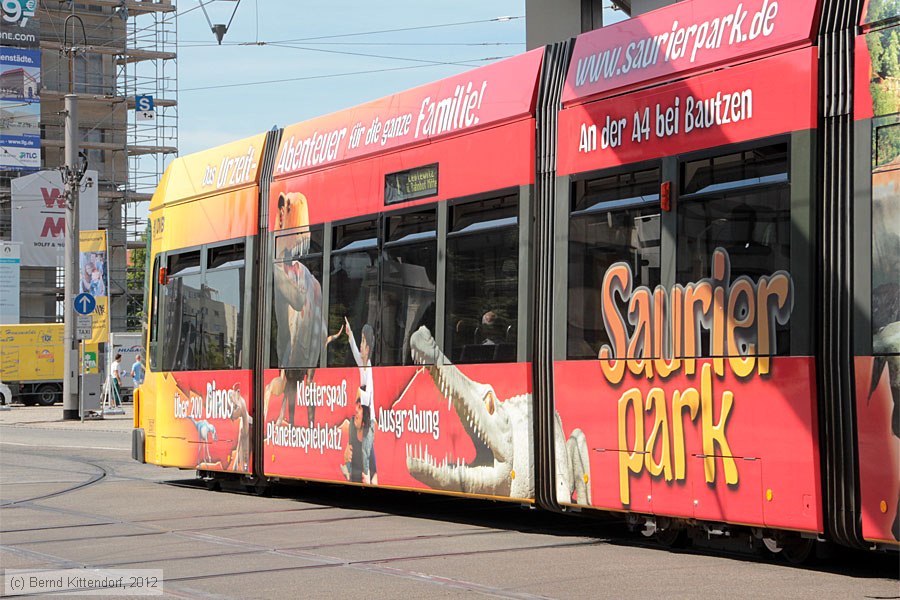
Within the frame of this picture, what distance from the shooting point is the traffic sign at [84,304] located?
105 feet

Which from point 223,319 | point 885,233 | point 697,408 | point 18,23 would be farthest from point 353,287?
point 18,23

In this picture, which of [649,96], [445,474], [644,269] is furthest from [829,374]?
[445,474]

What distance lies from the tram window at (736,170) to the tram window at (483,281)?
6.18ft

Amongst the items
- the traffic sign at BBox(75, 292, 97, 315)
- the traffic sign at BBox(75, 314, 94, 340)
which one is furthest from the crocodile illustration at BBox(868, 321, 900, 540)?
the traffic sign at BBox(75, 314, 94, 340)

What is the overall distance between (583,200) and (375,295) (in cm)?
289

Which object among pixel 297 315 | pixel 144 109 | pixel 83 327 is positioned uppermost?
pixel 144 109

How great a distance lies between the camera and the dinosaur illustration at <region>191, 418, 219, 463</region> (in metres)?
14.6

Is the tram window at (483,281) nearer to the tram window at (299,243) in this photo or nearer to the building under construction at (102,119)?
the tram window at (299,243)

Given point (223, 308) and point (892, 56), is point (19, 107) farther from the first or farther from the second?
point (892, 56)

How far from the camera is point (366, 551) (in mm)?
9664

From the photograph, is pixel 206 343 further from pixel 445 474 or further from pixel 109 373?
pixel 109 373

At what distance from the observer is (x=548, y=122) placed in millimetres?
10078

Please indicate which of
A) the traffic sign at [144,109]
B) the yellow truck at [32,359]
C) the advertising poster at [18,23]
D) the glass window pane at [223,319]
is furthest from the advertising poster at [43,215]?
the glass window pane at [223,319]

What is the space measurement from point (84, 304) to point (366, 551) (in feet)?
78.9
